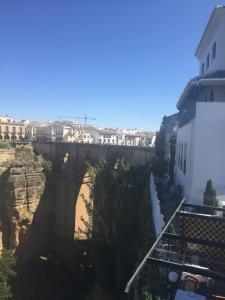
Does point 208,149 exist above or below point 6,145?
above

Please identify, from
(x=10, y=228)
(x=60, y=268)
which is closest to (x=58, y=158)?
(x=10, y=228)

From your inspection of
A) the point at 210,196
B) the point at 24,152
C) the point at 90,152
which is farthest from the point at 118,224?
the point at 24,152

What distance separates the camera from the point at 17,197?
25.9 m

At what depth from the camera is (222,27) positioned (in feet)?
53.7

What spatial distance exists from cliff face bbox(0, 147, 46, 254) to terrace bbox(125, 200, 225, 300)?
2001cm

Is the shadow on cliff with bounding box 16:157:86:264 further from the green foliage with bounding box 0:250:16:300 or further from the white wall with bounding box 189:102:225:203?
the white wall with bounding box 189:102:225:203

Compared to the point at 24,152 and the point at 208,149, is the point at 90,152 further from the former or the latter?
the point at 208,149

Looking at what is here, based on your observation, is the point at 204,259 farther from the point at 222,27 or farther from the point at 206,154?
the point at 222,27

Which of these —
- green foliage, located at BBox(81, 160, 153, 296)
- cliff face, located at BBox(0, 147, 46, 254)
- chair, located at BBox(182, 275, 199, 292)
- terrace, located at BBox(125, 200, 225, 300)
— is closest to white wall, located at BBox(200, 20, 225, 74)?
green foliage, located at BBox(81, 160, 153, 296)

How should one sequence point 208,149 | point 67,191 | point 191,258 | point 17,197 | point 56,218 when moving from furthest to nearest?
point 67,191 < point 56,218 < point 17,197 < point 208,149 < point 191,258

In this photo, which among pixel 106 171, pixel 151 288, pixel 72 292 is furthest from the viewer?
pixel 72 292

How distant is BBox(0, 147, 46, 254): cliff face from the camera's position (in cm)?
Result: 2578

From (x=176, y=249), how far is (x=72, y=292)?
1784 centimetres

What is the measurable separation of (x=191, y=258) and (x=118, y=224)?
37.8 ft
